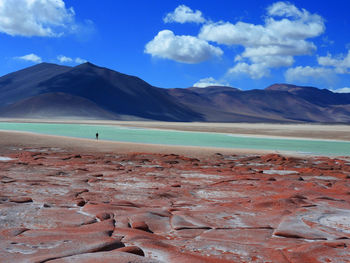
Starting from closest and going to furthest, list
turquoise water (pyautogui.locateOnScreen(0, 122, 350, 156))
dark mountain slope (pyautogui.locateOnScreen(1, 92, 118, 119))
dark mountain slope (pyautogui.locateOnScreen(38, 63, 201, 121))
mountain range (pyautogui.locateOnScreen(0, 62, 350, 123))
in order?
turquoise water (pyautogui.locateOnScreen(0, 122, 350, 156)) → dark mountain slope (pyautogui.locateOnScreen(1, 92, 118, 119)) → mountain range (pyautogui.locateOnScreen(0, 62, 350, 123)) → dark mountain slope (pyautogui.locateOnScreen(38, 63, 201, 121))

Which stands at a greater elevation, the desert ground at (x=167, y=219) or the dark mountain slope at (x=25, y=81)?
the dark mountain slope at (x=25, y=81)

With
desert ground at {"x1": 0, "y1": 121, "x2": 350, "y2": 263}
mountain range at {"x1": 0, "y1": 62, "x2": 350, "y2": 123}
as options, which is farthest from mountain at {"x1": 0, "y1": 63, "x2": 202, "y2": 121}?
desert ground at {"x1": 0, "y1": 121, "x2": 350, "y2": 263}

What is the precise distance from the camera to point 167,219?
5434 millimetres

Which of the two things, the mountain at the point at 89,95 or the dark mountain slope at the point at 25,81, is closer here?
the mountain at the point at 89,95

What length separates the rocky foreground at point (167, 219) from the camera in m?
3.96

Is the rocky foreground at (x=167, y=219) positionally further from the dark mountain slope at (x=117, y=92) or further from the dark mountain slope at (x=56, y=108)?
the dark mountain slope at (x=117, y=92)

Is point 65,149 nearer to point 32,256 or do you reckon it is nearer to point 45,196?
point 45,196

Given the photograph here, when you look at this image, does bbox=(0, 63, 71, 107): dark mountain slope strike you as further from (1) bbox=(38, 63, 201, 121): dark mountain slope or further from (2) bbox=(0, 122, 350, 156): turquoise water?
(2) bbox=(0, 122, 350, 156): turquoise water

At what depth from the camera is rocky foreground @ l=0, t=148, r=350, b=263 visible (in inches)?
156

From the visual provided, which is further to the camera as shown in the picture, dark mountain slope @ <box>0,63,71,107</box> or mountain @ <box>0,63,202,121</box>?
dark mountain slope @ <box>0,63,71,107</box>

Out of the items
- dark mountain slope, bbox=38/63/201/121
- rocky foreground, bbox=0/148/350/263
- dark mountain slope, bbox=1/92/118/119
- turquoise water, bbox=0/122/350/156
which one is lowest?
rocky foreground, bbox=0/148/350/263

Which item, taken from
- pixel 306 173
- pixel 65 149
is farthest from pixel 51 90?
pixel 306 173

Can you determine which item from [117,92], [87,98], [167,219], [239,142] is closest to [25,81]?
[87,98]

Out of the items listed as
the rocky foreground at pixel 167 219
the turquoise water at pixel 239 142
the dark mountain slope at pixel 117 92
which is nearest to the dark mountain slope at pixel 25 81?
the dark mountain slope at pixel 117 92
